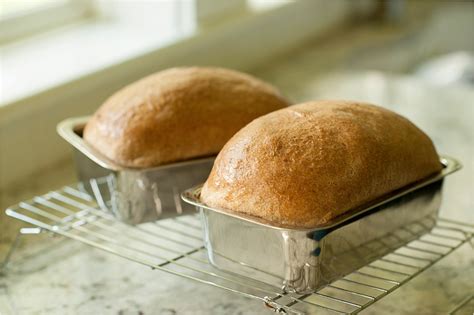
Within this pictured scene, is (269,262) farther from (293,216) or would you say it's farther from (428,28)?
(428,28)

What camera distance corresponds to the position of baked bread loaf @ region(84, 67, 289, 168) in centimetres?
80

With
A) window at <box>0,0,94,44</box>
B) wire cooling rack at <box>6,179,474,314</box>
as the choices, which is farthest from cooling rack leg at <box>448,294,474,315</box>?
window at <box>0,0,94,44</box>

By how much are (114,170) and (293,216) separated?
8.6 inches

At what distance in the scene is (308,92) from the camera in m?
1.42

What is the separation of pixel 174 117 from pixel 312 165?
0.21 metres

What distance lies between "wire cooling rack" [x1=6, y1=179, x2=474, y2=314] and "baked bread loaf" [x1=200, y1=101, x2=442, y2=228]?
0.06m

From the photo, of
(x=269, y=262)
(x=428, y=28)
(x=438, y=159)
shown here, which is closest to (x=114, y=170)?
(x=269, y=262)

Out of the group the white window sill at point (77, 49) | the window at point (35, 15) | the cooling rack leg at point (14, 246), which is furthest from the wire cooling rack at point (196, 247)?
the window at point (35, 15)

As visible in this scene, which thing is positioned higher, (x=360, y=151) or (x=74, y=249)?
(x=360, y=151)

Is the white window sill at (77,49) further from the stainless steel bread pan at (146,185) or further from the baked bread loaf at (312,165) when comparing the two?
the baked bread loaf at (312,165)

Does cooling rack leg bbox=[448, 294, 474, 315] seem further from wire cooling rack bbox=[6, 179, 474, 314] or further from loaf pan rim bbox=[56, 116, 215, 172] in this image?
loaf pan rim bbox=[56, 116, 215, 172]

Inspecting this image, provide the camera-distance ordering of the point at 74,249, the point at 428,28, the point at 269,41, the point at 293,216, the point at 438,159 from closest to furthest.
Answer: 1. the point at 293,216
2. the point at 438,159
3. the point at 74,249
4. the point at 269,41
5. the point at 428,28

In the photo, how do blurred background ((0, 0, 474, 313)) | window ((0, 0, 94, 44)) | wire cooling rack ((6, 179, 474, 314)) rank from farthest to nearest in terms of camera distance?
window ((0, 0, 94, 44)) < blurred background ((0, 0, 474, 313)) < wire cooling rack ((6, 179, 474, 314))

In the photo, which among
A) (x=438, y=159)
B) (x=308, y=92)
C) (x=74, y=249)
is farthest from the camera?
(x=308, y=92)
